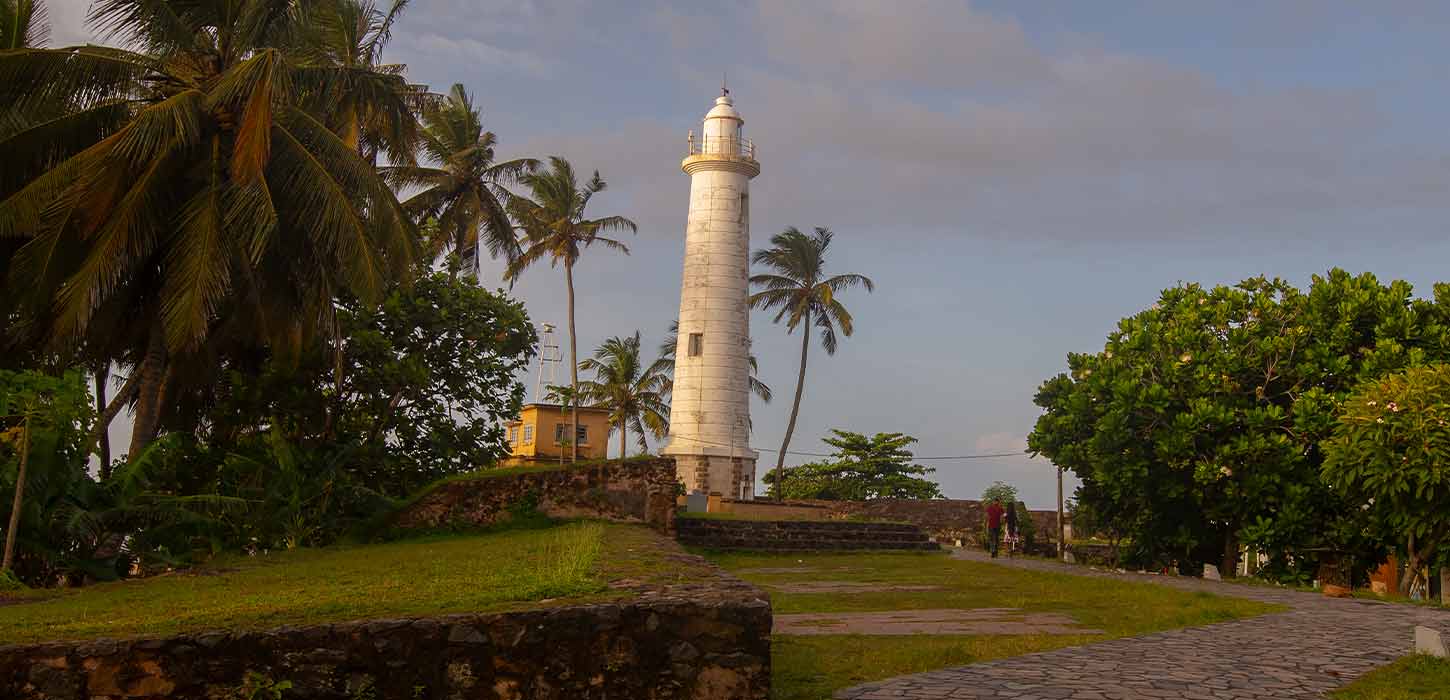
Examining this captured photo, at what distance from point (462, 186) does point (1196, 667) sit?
25.2m

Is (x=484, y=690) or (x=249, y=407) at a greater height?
(x=249, y=407)

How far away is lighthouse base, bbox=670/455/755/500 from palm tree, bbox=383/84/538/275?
8073 mm

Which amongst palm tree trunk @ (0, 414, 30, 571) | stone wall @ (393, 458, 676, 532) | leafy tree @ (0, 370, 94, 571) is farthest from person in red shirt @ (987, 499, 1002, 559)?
palm tree trunk @ (0, 414, 30, 571)

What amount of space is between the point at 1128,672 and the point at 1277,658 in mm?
1452

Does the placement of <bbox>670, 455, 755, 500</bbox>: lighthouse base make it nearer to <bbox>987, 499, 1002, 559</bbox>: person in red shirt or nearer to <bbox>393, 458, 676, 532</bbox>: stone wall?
<bbox>987, 499, 1002, 559</bbox>: person in red shirt

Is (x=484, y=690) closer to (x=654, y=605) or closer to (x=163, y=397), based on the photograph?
(x=654, y=605)

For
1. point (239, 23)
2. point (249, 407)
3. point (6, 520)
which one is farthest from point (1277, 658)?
point (249, 407)

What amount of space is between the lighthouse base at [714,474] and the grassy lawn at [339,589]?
850 inches

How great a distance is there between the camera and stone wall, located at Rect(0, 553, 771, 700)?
510 cm

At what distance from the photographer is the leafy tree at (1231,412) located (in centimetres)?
2070

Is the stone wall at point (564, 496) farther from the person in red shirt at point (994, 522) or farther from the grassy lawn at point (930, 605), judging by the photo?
the person in red shirt at point (994, 522)

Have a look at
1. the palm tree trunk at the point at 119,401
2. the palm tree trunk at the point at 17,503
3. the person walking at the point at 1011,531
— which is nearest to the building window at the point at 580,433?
the person walking at the point at 1011,531

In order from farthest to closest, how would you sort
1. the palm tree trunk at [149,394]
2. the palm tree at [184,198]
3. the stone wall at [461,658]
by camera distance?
the palm tree trunk at [149,394] < the palm tree at [184,198] < the stone wall at [461,658]

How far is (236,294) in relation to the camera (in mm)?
16078
